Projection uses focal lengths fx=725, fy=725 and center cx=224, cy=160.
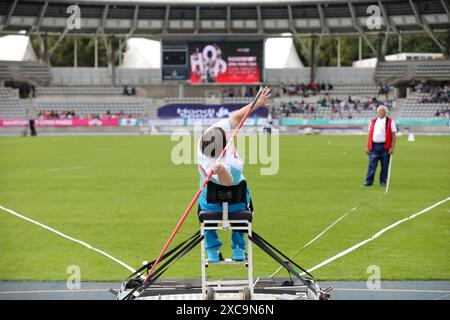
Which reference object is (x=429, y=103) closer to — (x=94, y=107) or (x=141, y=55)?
(x=94, y=107)

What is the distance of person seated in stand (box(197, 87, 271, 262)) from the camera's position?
6750 mm

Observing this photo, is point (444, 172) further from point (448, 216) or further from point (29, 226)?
point (29, 226)

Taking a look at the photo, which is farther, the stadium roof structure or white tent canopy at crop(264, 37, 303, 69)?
white tent canopy at crop(264, 37, 303, 69)

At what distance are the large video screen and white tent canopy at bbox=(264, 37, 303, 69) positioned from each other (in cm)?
1418

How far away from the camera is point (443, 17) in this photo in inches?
2611

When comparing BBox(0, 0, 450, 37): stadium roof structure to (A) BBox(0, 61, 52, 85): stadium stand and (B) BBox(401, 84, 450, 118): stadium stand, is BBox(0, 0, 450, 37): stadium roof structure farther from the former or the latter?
(B) BBox(401, 84, 450, 118): stadium stand

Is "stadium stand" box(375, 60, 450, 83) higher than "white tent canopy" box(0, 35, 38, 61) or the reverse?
the reverse

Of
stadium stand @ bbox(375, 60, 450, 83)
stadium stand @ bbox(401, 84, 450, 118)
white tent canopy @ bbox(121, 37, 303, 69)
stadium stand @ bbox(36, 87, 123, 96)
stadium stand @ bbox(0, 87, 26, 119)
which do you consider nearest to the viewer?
stadium stand @ bbox(401, 84, 450, 118)

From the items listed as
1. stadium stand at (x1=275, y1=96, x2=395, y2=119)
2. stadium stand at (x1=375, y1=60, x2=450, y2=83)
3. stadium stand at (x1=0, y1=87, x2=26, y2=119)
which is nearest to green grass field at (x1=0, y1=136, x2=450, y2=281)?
stadium stand at (x1=275, y1=96, x2=395, y2=119)

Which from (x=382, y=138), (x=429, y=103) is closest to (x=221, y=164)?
(x=382, y=138)

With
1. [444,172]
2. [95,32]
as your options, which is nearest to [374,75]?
[95,32]

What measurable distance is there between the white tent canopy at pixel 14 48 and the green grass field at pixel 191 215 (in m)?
52.0
